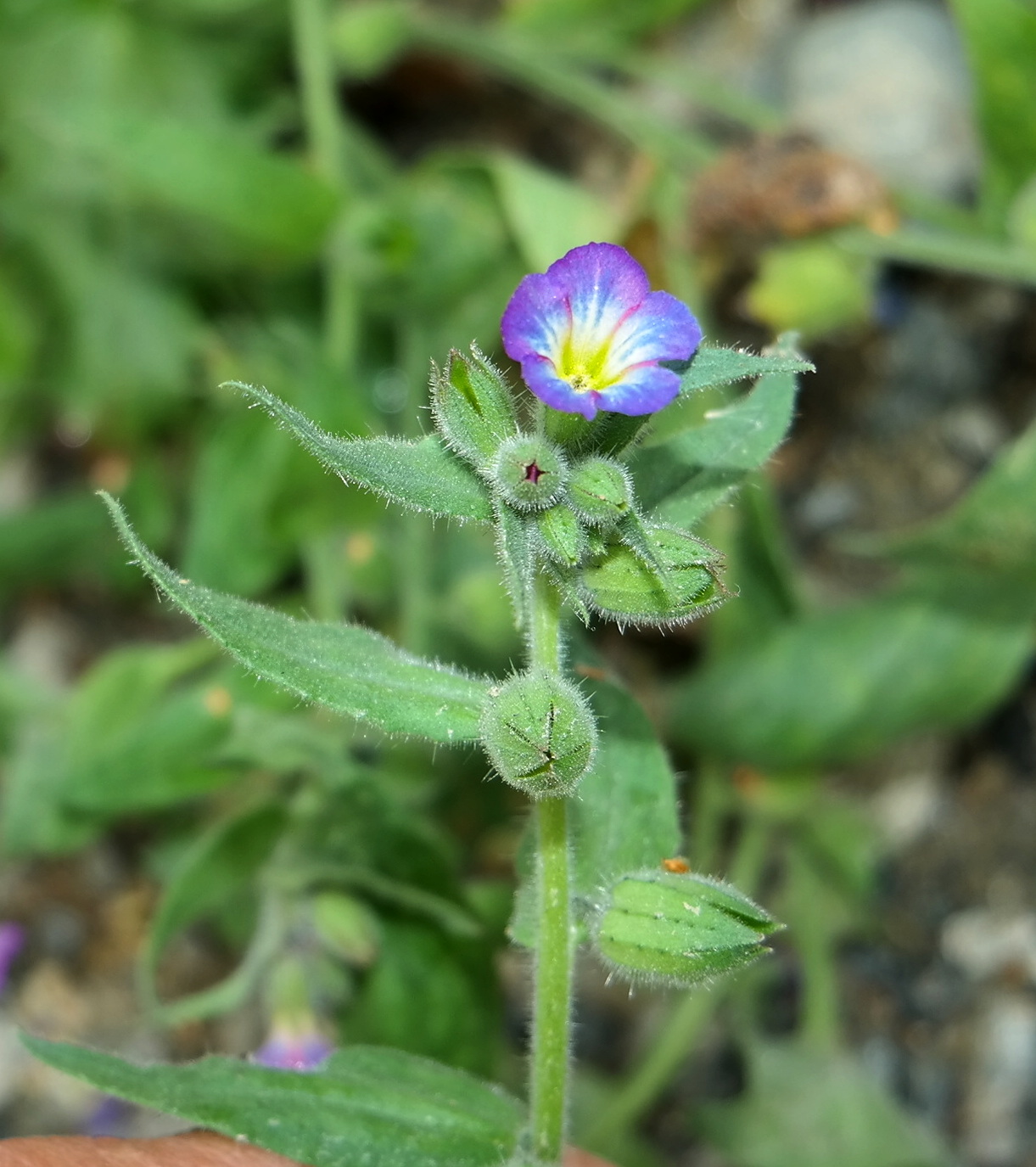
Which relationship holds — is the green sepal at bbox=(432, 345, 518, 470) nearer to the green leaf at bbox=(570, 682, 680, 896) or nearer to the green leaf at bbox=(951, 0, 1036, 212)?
the green leaf at bbox=(570, 682, 680, 896)

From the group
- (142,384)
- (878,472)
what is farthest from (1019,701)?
(142,384)

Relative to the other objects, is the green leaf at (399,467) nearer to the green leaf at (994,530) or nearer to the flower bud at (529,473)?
the flower bud at (529,473)

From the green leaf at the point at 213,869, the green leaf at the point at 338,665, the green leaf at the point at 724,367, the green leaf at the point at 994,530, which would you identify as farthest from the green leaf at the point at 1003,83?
the green leaf at the point at 213,869

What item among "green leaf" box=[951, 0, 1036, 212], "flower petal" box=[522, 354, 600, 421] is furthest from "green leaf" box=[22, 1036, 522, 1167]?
"green leaf" box=[951, 0, 1036, 212]

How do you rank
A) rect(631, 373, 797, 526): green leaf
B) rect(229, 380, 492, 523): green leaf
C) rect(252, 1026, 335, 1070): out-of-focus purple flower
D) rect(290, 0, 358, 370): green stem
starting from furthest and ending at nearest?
rect(290, 0, 358, 370): green stem < rect(252, 1026, 335, 1070): out-of-focus purple flower < rect(631, 373, 797, 526): green leaf < rect(229, 380, 492, 523): green leaf

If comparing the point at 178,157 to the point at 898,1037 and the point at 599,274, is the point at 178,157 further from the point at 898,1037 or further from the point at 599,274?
the point at 898,1037
